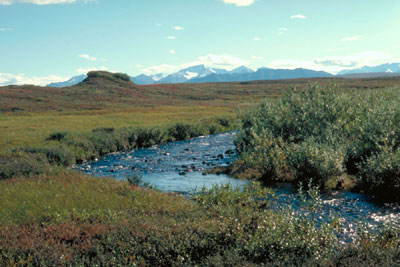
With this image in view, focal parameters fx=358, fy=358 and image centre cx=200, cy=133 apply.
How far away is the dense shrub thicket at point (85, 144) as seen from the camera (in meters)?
21.7

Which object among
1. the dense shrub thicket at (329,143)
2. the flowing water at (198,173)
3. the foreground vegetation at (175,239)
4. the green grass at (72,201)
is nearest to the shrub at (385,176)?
the dense shrub thicket at (329,143)

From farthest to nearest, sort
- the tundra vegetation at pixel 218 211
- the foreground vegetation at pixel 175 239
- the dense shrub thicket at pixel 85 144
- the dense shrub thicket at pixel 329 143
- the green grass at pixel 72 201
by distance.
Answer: the dense shrub thicket at pixel 85 144 → the dense shrub thicket at pixel 329 143 → the green grass at pixel 72 201 → the tundra vegetation at pixel 218 211 → the foreground vegetation at pixel 175 239

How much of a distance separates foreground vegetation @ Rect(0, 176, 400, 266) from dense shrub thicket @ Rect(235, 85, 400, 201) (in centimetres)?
834

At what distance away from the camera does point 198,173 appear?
2664cm

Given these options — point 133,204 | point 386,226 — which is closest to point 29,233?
point 133,204

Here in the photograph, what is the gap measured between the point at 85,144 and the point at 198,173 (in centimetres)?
1352

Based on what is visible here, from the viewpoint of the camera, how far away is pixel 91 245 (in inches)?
389

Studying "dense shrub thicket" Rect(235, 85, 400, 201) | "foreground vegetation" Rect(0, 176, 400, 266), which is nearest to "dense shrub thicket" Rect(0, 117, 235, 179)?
"foreground vegetation" Rect(0, 176, 400, 266)

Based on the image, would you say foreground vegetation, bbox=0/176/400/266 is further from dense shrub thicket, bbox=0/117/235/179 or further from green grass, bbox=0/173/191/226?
dense shrub thicket, bbox=0/117/235/179

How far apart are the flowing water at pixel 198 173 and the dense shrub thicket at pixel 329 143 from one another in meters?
1.29

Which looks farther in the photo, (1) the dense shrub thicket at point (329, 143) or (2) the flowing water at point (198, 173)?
(1) the dense shrub thicket at point (329, 143)

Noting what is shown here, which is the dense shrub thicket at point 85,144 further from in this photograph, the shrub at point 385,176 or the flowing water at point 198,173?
the shrub at point 385,176

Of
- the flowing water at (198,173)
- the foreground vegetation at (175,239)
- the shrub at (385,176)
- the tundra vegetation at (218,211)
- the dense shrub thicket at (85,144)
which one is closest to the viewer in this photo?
the foreground vegetation at (175,239)

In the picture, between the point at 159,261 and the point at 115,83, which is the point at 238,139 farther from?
the point at 115,83
